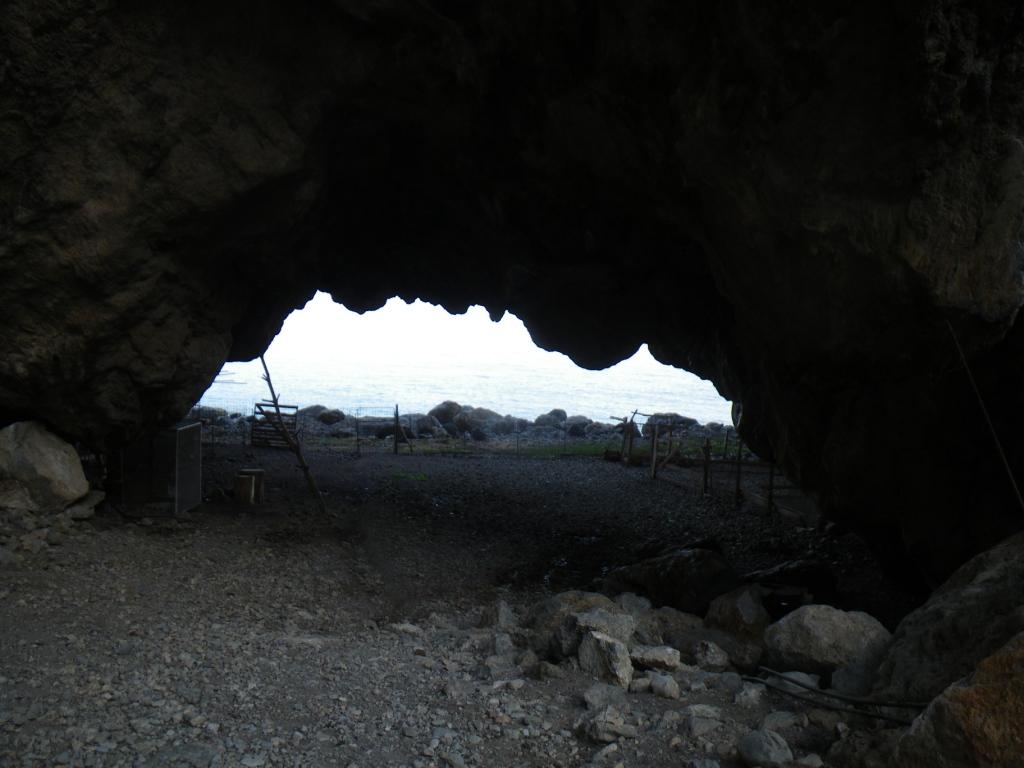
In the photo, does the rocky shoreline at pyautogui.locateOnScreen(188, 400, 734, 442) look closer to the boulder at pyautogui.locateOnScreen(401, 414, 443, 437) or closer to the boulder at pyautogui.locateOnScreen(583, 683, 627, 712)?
the boulder at pyautogui.locateOnScreen(401, 414, 443, 437)

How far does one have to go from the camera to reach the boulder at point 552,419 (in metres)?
40.2

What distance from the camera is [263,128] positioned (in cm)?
975

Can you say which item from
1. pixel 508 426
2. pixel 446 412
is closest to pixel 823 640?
pixel 508 426

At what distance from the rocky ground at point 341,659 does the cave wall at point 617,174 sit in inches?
90.1

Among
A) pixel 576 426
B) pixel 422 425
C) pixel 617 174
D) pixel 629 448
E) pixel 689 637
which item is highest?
pixel 617 174

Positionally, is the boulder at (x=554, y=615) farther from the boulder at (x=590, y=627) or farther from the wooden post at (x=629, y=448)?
the wooden post at (x=629, y=448)

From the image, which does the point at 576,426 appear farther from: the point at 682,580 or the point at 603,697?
the point at 603,697

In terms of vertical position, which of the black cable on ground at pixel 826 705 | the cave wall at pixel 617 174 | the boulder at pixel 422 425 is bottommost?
the black cable on ground at pixel 826 705

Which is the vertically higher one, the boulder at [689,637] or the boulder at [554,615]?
the boulder at [554,615]

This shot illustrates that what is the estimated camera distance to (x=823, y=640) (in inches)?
247

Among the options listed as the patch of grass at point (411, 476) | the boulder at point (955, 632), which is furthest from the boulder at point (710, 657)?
the patch of grass at point (411, 476)

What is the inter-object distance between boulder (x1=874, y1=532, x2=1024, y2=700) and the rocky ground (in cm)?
53

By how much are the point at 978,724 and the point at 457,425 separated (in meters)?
31.8

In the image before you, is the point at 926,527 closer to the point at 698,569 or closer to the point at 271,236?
the point at 698,569
